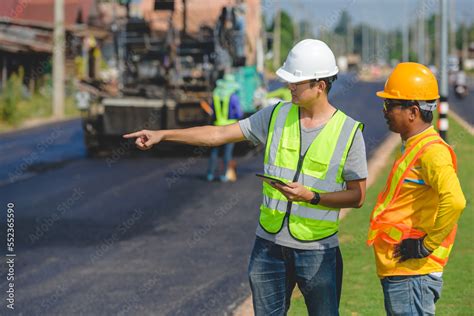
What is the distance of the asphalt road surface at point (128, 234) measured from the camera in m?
8.10

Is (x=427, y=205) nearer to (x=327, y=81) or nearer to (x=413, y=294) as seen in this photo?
(x=413, y=294)

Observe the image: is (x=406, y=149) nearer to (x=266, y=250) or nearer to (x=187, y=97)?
(x=266, y=250)

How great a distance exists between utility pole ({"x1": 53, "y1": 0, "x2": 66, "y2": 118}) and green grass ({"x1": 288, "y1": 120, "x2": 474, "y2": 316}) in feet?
73.6

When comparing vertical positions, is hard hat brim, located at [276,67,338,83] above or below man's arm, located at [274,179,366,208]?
above

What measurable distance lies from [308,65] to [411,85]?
0.52 meters

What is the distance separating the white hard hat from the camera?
192 inches

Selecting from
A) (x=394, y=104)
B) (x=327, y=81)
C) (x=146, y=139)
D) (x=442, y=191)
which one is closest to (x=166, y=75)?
(x=146, y=139)

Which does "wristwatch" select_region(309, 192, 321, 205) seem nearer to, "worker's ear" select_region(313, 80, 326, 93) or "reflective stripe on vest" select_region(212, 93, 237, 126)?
"worker's ear" select_region(313, 80, 326, 93)

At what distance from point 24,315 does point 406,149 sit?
4003 mm

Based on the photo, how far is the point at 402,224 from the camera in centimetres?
466

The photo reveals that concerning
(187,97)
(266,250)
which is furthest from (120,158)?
(266,250)

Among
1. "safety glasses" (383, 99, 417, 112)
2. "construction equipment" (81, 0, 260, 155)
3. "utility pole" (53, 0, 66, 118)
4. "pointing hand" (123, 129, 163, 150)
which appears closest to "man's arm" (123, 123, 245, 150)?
"pointing hand" (123, 129, 163, 150)

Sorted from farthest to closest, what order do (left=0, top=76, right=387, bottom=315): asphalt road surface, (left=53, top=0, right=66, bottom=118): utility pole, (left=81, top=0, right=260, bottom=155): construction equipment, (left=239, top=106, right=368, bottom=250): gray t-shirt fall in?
(left=53, top=0, right=66, bottom=118): utility pole < (left=81, top=0, right=260, bottom=155): construction equipment < (left=0, top=76, right=387, bottom=315): asphalt road surface < (left=239, top=106, right=368, bottom=250): gray t-shirt

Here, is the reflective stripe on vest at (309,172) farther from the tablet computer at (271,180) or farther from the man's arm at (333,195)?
the tablet computer at (271,180)
